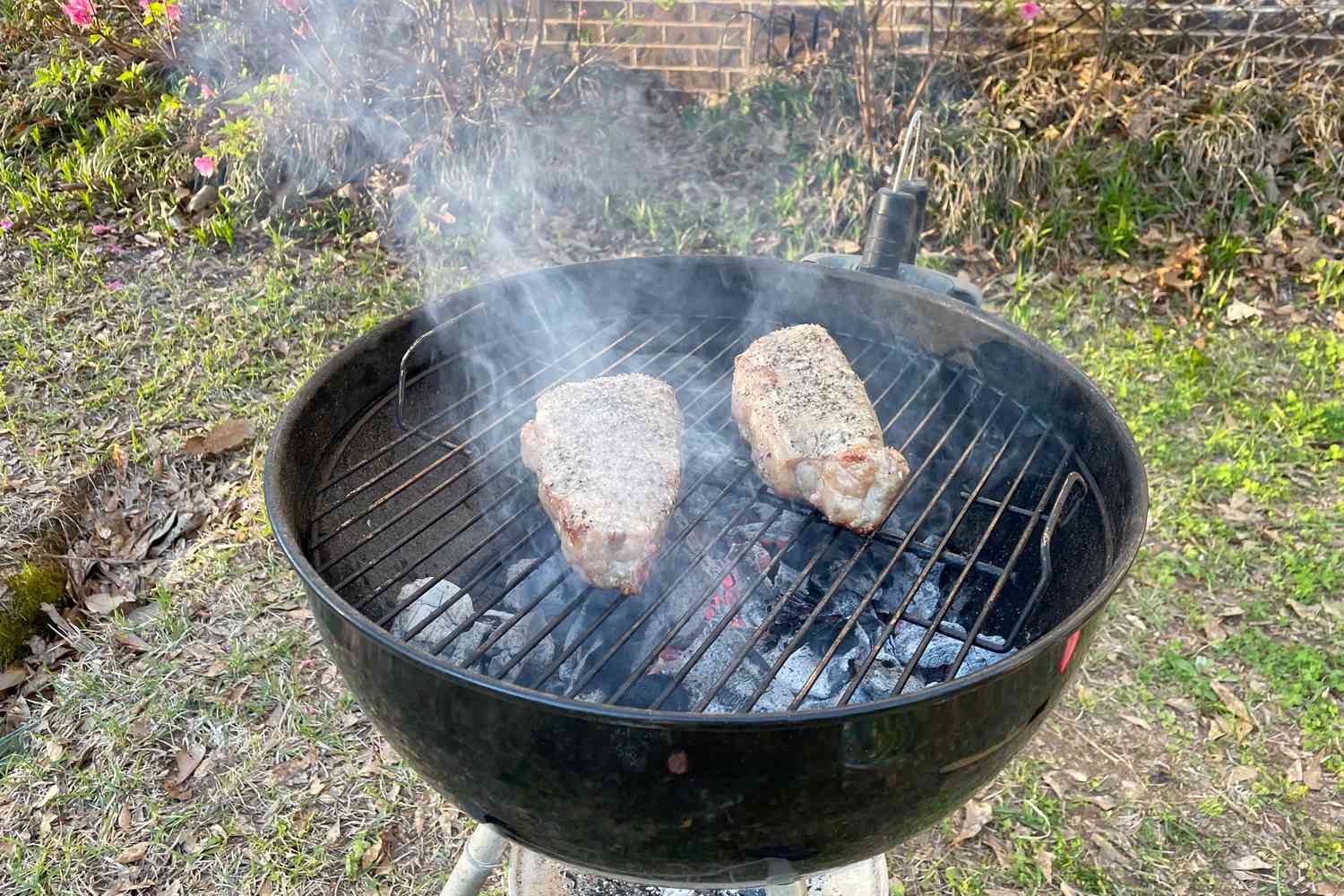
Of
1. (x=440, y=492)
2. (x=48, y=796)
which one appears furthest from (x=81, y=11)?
(x=440, y=492)

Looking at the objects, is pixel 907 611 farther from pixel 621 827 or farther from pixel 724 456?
pixel 621 827

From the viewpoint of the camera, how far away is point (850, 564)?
1955mm

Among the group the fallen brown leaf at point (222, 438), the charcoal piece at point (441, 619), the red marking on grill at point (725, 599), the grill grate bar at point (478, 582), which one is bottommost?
the fallen brown leaf at point (222, 438)

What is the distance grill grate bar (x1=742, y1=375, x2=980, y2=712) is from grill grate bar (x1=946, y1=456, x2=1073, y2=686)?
0.19m

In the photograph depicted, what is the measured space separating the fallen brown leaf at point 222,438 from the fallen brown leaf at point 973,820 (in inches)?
123

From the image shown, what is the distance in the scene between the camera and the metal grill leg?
2.10 meters

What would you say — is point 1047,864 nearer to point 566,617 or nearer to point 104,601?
point 566,617

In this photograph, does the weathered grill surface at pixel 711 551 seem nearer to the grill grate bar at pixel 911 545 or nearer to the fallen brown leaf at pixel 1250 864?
the grill grate bar at pixel 911 545

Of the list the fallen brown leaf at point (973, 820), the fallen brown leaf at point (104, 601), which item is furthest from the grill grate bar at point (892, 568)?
the fallen brown leaf at point (104, 601)

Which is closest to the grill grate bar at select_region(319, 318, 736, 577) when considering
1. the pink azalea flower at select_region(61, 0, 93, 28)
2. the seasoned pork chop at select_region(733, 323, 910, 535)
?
the seasoned pork chop at select_region(733, 323, 910, 535)

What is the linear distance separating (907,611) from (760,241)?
364cm

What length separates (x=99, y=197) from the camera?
5.68 metres

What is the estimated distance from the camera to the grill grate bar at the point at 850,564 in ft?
5.43

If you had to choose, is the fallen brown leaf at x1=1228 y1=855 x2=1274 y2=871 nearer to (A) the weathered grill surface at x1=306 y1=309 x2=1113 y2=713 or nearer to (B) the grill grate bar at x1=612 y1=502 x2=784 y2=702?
(A) the weathered grill surface at x1=306 y1=309 x2=1113 y2=713
